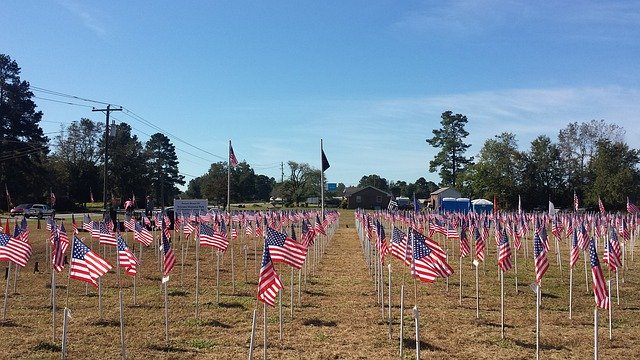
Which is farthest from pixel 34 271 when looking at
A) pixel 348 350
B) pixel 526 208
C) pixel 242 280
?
pixel 526 208

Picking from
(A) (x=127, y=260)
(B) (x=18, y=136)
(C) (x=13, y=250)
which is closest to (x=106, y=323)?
(A) (x=127, y=260)

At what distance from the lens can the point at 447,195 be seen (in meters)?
92.6

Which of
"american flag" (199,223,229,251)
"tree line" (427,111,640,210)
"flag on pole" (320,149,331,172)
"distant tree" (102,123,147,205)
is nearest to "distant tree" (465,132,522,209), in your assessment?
"tree line" (427,111,640,210)

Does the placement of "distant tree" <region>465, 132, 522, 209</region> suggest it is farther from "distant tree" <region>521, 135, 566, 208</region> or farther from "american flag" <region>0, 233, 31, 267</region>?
"american flag" <region>0, 233, 31, 267</region>

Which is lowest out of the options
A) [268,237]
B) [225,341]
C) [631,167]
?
[225,341]

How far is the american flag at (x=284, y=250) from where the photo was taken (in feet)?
47.4

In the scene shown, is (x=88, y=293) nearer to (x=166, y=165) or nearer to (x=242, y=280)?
(x=242, y=280)

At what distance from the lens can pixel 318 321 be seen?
1544cm

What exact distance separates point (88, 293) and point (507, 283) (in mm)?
15699

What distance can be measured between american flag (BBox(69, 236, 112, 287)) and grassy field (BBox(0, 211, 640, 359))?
1.54 meters

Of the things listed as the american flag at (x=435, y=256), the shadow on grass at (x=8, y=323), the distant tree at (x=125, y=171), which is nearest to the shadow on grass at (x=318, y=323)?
the american flag at (x=435, y=256)

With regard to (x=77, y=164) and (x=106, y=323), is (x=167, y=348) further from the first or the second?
(x=77, y=164)

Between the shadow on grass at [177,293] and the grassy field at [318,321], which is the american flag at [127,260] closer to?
the grassy field at [318,321]

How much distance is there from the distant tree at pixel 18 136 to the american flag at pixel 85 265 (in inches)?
2448
